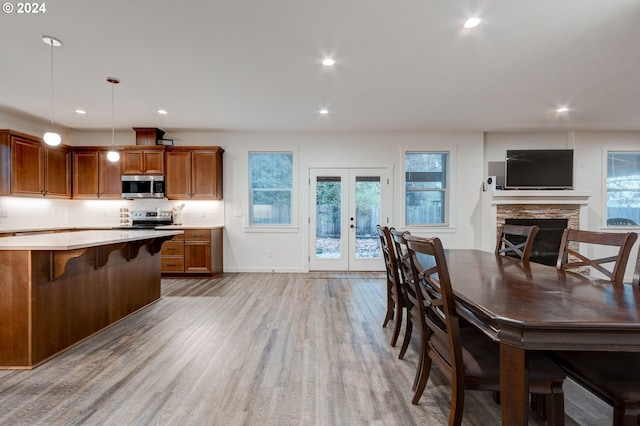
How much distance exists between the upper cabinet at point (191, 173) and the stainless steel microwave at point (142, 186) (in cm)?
13

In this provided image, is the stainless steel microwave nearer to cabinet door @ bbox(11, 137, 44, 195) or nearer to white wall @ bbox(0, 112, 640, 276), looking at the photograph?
white wall @ bbox(0, 112, 640, 276)

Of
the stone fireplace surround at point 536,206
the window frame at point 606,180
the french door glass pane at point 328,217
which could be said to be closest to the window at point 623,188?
the window frame at point 606,180

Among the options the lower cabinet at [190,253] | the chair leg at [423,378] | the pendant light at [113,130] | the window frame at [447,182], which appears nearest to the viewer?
the chair leg at [423,378]

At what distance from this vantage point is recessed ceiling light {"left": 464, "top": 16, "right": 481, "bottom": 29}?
221cm

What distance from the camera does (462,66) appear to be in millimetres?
2924

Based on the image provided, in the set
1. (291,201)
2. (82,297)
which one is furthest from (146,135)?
(82,297)

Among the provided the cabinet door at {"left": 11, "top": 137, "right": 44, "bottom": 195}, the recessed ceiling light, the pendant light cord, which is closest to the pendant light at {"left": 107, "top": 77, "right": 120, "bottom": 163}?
the pendant light cord

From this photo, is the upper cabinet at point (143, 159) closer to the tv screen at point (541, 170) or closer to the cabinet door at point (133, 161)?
the cabinet door at point (133, 161)

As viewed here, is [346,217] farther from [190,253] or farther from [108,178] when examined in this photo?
[108,178]

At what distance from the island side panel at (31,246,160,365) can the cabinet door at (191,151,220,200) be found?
1.82 m

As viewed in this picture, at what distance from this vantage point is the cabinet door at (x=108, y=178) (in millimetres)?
5129

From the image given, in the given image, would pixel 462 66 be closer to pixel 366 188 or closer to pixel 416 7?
pixel 416 7

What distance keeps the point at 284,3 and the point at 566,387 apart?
335 cm


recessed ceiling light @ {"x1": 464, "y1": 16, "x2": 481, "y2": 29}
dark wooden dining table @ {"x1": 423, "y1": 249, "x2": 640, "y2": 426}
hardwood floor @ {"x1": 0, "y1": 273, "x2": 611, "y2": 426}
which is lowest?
hardwood floor @ {"x1": 0, "y1": 273, "x2": 611, "y2": 426}
